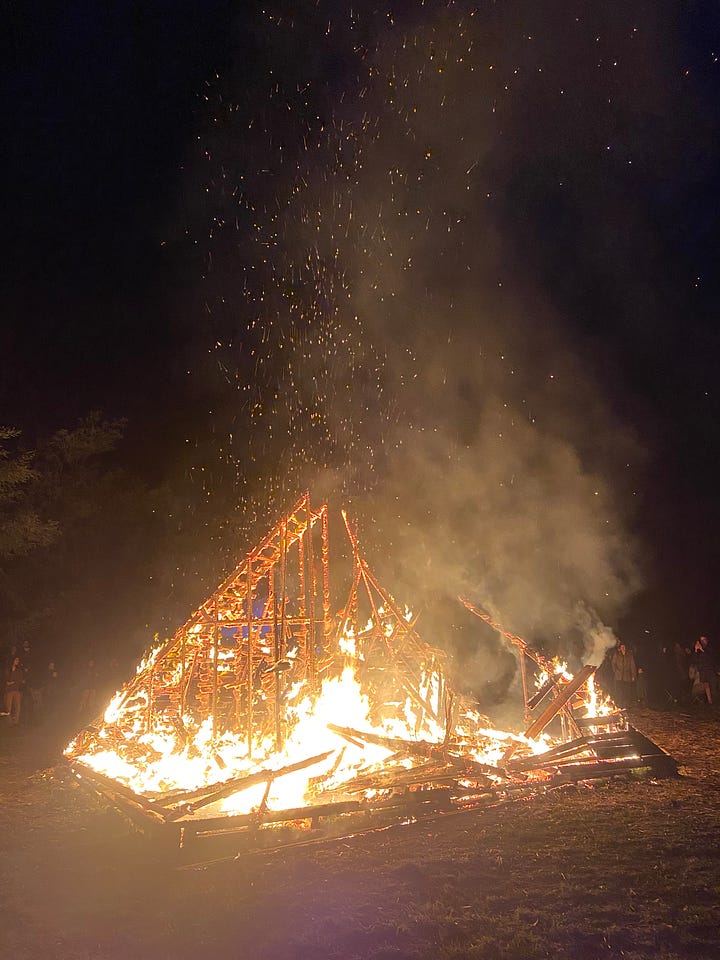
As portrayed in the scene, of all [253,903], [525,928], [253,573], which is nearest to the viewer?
[525,928]

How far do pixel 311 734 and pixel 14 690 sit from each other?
792 centimetres

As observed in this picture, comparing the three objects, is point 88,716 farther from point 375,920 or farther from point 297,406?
point 297,406

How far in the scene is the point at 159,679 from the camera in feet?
37.0

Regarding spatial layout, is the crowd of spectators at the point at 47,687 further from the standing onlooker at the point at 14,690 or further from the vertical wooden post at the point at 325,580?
the vertical wooden post at the point at 325,580

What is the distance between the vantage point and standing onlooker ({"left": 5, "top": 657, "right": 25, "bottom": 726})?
48.0 ft

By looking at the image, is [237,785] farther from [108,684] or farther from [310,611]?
[108,684]

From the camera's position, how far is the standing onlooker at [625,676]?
51.9 ft

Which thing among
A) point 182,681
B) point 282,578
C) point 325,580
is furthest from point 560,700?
point 182,681

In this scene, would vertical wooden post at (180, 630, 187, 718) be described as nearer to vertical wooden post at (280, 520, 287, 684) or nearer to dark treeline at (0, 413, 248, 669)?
vertical wooden post at (280, 520, 287, 684)

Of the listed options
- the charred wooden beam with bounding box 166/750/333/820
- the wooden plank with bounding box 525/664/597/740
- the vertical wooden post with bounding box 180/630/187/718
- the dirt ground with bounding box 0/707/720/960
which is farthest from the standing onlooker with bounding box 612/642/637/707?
the vertical wooden post with bounding box 180/630/187/718

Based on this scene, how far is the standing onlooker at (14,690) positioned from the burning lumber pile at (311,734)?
4.93m

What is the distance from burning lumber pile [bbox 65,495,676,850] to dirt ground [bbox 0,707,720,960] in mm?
437

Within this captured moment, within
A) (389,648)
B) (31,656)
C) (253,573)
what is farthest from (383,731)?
(31,656)

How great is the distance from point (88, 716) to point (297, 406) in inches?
681
